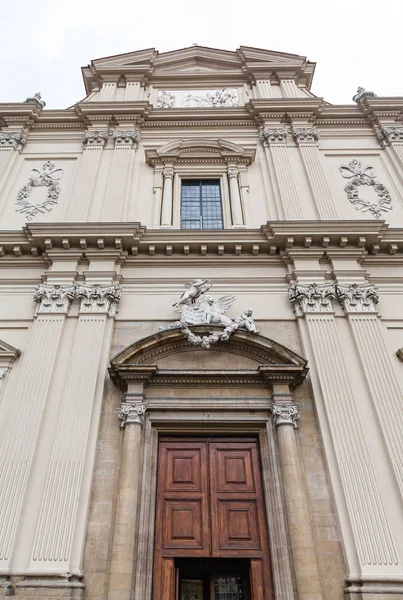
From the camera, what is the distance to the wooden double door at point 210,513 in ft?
27.2

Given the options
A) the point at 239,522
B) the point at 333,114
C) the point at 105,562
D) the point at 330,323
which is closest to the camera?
the point at 105,562

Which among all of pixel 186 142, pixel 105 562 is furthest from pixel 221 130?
pixel 105 562

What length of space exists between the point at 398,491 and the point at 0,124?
56.9ft

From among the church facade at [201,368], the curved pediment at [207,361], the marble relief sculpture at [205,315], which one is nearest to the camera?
the church facade at [201,368]

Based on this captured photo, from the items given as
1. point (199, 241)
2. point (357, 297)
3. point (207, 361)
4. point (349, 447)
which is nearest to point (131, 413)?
point (207, 361)

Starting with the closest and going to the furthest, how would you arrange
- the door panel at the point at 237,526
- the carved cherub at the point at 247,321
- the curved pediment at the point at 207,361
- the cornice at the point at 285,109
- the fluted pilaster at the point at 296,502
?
the fluted pilaster at the point at 296,502 → the door panel at the point at 237,526 → the curved pediment at the point at 207,361 → the carved cherub at the point at 247,321 → the cornice at the point at 285,109

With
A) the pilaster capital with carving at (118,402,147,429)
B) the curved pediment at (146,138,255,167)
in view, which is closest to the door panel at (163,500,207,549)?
the pilaster capital with carving at (118,402,147,429)

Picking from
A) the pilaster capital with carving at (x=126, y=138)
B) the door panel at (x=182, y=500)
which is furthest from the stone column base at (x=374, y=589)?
the pilaster capital with carving at (x=126, y=138)

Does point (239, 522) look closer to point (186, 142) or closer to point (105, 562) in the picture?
point (105, 562)

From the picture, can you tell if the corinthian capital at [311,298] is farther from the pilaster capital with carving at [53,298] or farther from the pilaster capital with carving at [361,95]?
the pilaster capital with carving at [361,95]

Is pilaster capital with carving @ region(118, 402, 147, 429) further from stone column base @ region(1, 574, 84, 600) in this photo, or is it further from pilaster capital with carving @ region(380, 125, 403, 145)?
pilaster capital with carving @ region(380, 125, 403, 145)

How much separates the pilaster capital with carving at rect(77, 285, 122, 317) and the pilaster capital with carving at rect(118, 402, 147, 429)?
8.38 feet

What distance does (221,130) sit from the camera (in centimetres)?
1661

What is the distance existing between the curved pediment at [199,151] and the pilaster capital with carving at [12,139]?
4726mm
